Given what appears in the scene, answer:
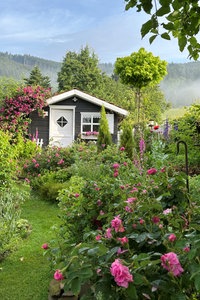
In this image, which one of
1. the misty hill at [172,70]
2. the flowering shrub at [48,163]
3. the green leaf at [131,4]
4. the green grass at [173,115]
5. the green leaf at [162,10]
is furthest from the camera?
the misty hill at [172,70]

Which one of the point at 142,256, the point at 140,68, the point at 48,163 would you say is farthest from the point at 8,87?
the point at 142,256

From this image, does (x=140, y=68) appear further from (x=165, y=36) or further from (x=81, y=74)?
(x=81, y=74)

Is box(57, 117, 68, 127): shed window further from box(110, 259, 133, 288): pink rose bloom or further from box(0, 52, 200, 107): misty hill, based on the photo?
box(0, 52, 200, 107): misty hill

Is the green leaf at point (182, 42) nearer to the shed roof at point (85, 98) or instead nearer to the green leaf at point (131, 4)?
the green leaf at point (131, 4)

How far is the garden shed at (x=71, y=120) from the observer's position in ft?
62.8

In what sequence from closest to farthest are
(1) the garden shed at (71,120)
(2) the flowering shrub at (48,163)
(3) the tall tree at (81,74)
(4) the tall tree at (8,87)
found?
(2) the flowering shrub at (48,163) → (4) the tall tree at (8,87) → (1) the garden shed at (71,120) → (3) the tall tree at (81,74)

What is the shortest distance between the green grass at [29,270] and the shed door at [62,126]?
12.8 metres

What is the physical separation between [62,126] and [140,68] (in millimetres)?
4610

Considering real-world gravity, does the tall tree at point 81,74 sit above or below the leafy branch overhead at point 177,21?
above

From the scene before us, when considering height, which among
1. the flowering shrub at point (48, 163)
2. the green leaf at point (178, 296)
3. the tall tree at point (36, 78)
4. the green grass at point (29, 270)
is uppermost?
the tall tree at point (36, 78)

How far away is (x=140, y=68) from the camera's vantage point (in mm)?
18156

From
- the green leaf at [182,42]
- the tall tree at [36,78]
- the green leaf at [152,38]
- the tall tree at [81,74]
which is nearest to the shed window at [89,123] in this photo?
the green leaf at [182,42]

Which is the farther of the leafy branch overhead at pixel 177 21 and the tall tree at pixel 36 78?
the tall tree at pixel 36 78

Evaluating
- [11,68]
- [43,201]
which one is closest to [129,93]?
[43,201]
